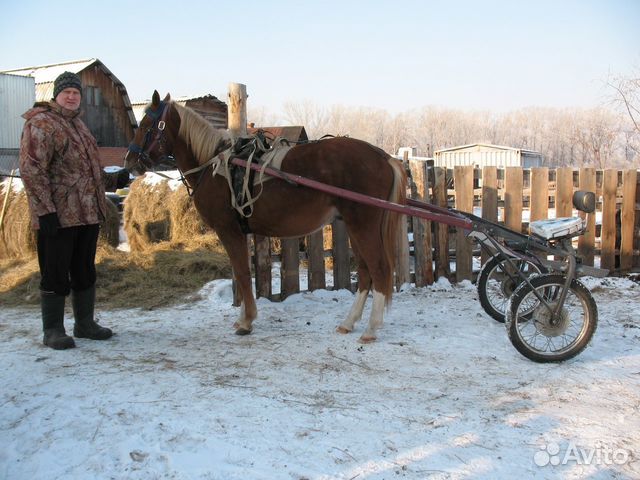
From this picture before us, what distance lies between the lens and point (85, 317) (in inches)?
183

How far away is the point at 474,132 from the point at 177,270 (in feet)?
283

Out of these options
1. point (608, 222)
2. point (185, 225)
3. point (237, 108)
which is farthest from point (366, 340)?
point (185, 225)

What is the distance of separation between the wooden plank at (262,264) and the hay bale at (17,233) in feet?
13.9

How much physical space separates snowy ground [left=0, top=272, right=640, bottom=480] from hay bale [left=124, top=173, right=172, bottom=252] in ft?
12.9

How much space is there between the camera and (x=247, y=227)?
15.7 ft

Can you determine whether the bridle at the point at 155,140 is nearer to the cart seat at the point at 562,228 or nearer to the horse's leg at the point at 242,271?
the horse's leg at the point at 242,271

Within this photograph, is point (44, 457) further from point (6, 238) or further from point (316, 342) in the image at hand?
point (6, 238)

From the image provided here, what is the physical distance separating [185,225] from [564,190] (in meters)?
5.81

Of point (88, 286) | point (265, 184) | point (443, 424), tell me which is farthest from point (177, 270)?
point (443, 424)

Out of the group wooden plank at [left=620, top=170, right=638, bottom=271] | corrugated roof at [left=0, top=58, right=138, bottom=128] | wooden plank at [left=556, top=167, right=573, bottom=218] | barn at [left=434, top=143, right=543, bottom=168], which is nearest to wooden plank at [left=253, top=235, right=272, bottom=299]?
wooden plank at [left=556, top=167, right=573, bottom=218]

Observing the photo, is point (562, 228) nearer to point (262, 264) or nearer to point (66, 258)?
point (262, 264)

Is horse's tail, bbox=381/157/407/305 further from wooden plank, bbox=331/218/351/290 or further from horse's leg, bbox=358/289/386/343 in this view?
wooden plank, bbox=331/218/351/290

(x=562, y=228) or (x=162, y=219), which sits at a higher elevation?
(x=562, y=228)

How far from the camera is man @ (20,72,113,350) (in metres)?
4.08
